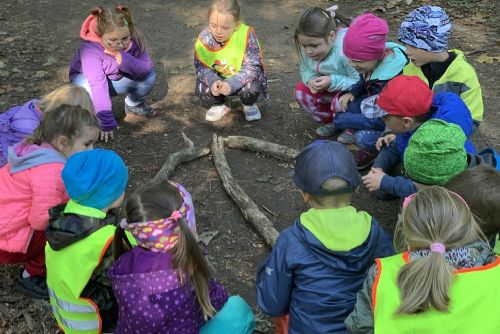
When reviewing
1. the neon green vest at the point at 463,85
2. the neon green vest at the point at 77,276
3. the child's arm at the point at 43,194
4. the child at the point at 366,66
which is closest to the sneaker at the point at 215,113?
the child at the point at 366,66

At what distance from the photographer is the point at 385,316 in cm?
218

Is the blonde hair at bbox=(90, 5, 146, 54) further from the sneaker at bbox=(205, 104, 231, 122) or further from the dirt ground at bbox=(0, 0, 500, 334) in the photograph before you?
the sneaker at bbox=(205, 104, 231, 122)

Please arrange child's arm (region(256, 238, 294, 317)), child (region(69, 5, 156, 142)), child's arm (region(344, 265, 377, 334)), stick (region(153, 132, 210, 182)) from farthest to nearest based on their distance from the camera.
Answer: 1. child (region(69, 5, 156, 142))
2. stick (region(153, 132, 210, 182))
3. child's arm (region(256, 238, 294, 317))
4. child's arm (region(344, 265, 377, 334))

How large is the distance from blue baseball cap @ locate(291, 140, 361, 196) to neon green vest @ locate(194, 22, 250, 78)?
2.88 m

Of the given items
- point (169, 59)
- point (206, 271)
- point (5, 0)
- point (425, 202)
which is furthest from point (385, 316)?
point (5, 0)

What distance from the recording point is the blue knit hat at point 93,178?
2902 mm

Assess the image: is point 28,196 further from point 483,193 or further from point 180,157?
point 483,193

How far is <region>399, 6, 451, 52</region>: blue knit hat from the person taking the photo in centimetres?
404

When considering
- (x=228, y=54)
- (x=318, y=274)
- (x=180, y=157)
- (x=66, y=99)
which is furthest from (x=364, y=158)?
(x=66, y=99)

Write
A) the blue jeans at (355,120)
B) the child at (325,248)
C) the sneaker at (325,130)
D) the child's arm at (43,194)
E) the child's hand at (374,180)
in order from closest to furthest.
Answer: the child at (325,248)
the child's arm at (43,194)
the child's hand at (374,180)
the blue jeans at (355,120)
the sneaker at (325,130)

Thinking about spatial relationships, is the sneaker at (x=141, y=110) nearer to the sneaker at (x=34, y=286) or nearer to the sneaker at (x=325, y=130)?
the sneaker at (x=325, y=130)

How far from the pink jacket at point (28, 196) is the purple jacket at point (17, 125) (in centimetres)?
57

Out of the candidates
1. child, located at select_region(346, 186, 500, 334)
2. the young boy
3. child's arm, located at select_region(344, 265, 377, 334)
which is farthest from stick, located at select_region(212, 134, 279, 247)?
child, located at select_region(346, 186, 500, 334)

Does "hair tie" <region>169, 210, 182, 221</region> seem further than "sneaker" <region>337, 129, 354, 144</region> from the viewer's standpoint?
No
